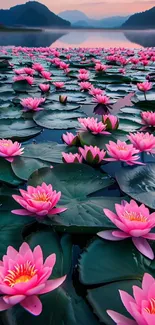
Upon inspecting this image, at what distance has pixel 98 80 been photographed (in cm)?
357

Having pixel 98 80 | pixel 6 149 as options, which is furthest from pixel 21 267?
pixel 98 80

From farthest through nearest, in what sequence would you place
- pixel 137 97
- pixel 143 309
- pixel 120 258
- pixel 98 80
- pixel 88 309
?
1. pixel 98 80
2. pixel 137 97
3. pixel 120 258
4. pixel 88 309
5. pixel 143 309

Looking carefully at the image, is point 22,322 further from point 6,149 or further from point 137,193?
point 6,149

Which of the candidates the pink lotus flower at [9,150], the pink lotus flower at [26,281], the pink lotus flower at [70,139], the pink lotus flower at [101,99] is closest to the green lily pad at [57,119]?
the pink lotus flower at [101,99]

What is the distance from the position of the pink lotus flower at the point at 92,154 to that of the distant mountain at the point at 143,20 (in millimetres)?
82892

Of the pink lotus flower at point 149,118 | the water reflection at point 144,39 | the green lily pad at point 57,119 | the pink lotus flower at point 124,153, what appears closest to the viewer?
the pink lotus flower at point 124,153

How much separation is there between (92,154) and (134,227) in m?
0.51

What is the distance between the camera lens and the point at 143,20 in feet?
258

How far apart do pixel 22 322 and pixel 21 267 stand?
103mm

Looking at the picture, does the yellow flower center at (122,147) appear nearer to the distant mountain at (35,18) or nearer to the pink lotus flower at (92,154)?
the pink lotus flower at (92,154)

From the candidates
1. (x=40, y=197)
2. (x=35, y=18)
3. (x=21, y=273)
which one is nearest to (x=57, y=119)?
(x=40, y=197)

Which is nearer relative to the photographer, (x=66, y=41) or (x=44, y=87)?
(x=44, y=87)

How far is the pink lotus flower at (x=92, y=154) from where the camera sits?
1.19 m

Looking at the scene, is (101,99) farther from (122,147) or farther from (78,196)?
(78,196)
